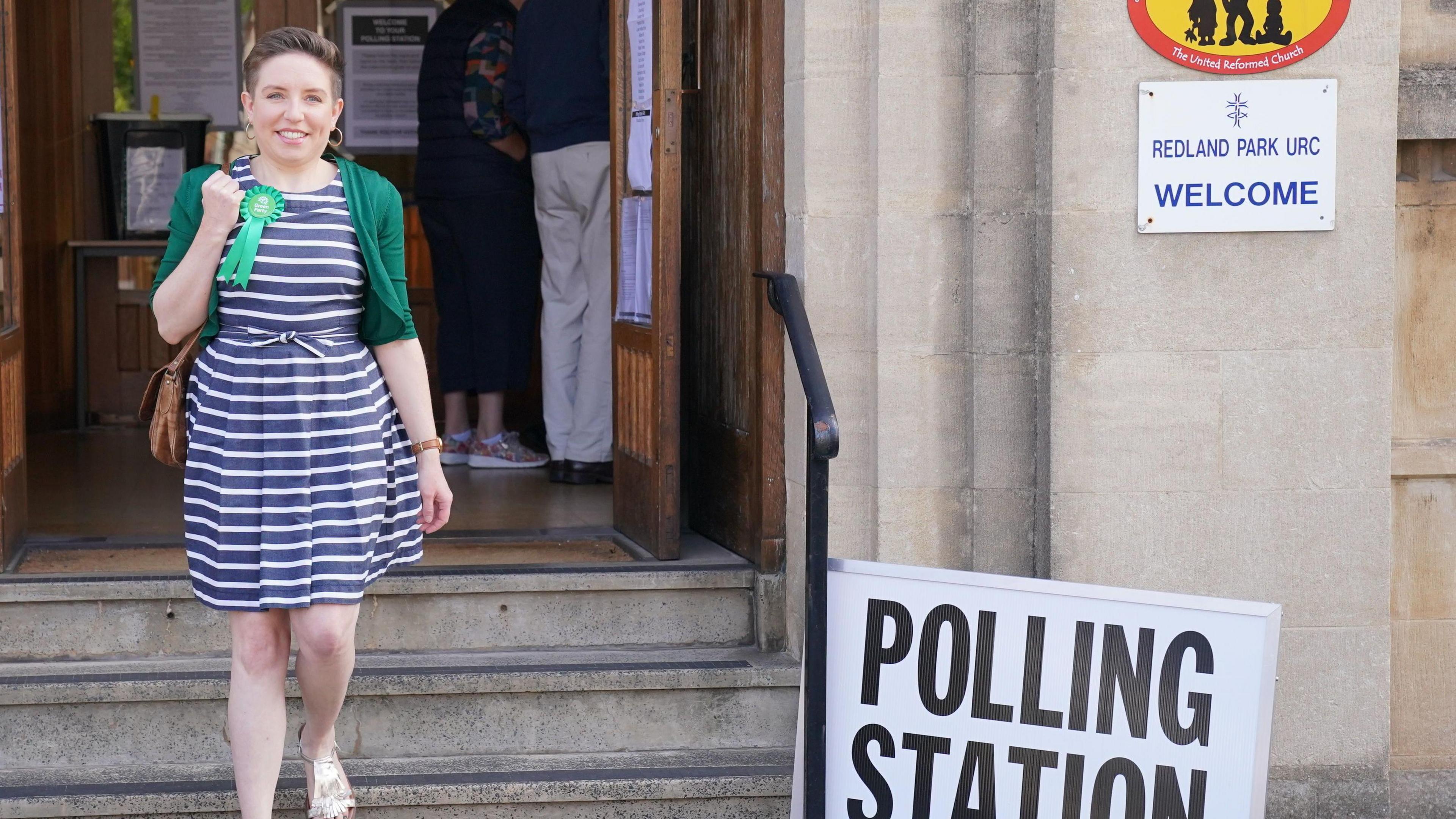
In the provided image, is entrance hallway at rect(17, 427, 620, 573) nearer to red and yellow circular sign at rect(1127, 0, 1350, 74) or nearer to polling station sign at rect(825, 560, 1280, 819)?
polling station sign at rect(825, 560, 1280, 819)

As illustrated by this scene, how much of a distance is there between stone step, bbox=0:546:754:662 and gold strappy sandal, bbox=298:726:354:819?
0.86 meters

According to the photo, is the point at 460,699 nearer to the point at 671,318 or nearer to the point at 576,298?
the point at 671,318

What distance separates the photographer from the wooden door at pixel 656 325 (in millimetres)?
4324

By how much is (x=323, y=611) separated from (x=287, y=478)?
0.27 m

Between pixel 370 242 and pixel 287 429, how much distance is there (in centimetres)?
38

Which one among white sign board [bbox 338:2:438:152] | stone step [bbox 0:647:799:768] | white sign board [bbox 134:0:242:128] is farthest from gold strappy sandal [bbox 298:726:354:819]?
white sign board [bbox 134:0:242:128]

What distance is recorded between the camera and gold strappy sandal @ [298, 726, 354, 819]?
321 cm

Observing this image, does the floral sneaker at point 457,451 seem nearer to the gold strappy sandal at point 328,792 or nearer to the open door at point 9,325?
the open door at point 9,325

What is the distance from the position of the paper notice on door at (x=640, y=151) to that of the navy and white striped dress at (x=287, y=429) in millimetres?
1600

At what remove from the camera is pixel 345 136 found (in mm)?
7625

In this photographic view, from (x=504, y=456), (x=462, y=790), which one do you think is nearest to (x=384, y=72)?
(x=504, y=456)

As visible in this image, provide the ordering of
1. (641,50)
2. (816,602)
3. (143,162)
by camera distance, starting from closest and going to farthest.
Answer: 1. (816,602)
2. (641,50)
3. (143,162)

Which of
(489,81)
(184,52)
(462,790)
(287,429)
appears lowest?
(462,790)

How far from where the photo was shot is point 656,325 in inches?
175
